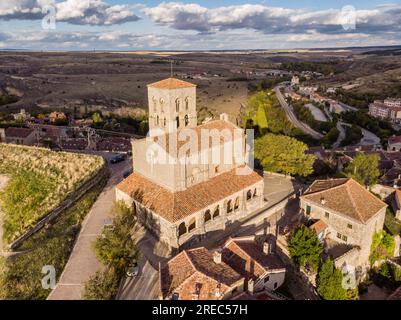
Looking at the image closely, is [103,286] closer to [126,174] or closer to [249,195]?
[249,195]

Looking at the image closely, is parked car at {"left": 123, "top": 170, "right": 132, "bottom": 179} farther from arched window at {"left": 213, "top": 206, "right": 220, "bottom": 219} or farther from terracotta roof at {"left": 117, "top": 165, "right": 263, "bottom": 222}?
arched window at {"left": 213, "top": 206, "right": 220, "bottom": 219}

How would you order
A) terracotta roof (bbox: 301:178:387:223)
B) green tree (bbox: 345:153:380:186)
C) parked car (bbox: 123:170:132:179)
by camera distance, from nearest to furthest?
terracotta roof (bbox: 301:178:387:223) → green tree (bbox: 345:153:380:186) → parked car (bbox: 123:170:132:179)

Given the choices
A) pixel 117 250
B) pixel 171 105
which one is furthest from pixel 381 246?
pixel 117 250

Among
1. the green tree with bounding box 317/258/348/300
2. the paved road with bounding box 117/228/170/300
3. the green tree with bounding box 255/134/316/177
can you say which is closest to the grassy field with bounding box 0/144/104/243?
the paved road with bounding box 117/228/170/300

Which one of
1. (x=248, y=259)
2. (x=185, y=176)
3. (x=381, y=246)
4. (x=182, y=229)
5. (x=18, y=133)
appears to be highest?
(x=185, y=176)
